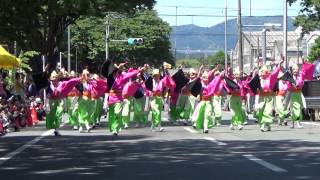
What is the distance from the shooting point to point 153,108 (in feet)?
72.2

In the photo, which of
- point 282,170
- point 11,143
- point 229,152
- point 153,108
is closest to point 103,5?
point 153,108

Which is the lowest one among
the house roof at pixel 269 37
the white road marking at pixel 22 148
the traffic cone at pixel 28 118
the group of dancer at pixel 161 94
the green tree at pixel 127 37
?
the white road marking at pixel 22 148

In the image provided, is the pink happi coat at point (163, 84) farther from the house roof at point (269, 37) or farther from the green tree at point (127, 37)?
the house roof at point (269, 37)

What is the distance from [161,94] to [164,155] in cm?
838

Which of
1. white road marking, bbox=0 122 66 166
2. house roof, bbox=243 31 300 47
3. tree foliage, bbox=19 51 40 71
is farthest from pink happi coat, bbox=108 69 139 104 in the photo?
house roof, bbox=243 31 300 47

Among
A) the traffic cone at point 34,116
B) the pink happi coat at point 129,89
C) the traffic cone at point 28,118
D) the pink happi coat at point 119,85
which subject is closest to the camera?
the pink happi coat at point 119,85

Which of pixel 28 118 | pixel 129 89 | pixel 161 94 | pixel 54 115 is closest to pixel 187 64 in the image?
pixel 28 118

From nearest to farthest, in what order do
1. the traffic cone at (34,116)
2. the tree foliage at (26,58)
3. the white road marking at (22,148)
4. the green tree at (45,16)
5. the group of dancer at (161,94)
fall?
the white road marking at (22,148) < the group of dancer at (161,94) < the green tree at (45,16) < the traffic cone at (34,116) < the tree foliage at (26,58)

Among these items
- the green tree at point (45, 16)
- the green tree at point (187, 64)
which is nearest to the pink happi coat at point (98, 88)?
the green tree at point (45, 16)

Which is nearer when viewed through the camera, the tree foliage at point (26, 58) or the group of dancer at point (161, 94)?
the group of dancer at point (161, 94)

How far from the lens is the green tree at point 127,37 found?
78125 millimetres

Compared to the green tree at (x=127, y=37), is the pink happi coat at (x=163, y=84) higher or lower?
lower

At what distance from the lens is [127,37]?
8169 cm

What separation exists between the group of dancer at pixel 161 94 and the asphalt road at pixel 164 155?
0.77m
